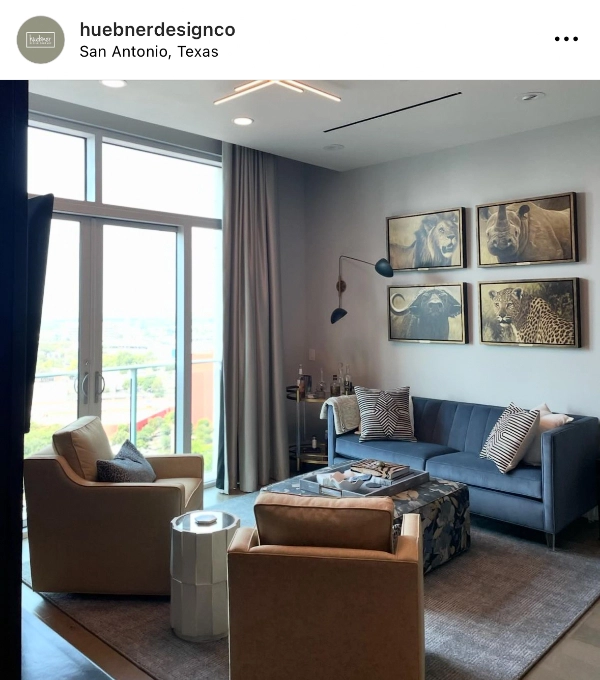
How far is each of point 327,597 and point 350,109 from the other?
2.84m

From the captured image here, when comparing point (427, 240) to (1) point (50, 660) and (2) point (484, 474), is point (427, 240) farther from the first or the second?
(1) point (50, 660)

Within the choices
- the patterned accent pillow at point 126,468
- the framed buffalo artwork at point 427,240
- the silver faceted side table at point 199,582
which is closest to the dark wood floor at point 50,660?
the silver faceted side table at point 199,582

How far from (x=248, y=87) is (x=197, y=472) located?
2.19 meters

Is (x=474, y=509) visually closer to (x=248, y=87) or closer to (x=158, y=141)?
(x=248, y=87)

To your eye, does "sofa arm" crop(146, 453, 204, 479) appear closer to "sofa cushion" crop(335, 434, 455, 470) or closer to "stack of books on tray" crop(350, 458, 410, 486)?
"stack of books on tray" crop(350, 458, 410, 486)

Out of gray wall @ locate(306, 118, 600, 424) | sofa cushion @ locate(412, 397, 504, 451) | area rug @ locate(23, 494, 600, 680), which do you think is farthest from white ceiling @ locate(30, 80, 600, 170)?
area rug @ locate(23, 494, 600, 680)

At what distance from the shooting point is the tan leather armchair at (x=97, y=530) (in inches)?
107

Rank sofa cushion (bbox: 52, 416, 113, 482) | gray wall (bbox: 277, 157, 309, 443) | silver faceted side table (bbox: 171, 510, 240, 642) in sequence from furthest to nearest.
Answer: gray wall (bbox: 277, 157, 309, 443), sofa cushion (bbox: 52, 416, 113, 482), silver faceted side table (bbox: 171, 510, 240, 642)

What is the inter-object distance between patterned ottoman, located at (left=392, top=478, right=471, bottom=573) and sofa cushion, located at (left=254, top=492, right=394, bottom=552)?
997 millimetres

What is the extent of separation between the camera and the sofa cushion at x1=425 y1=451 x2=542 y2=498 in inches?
133

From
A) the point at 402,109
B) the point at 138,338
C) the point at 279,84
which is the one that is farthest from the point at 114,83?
the point at 138,338

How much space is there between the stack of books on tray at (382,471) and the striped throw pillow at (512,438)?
594 millimetres

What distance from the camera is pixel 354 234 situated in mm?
5148
